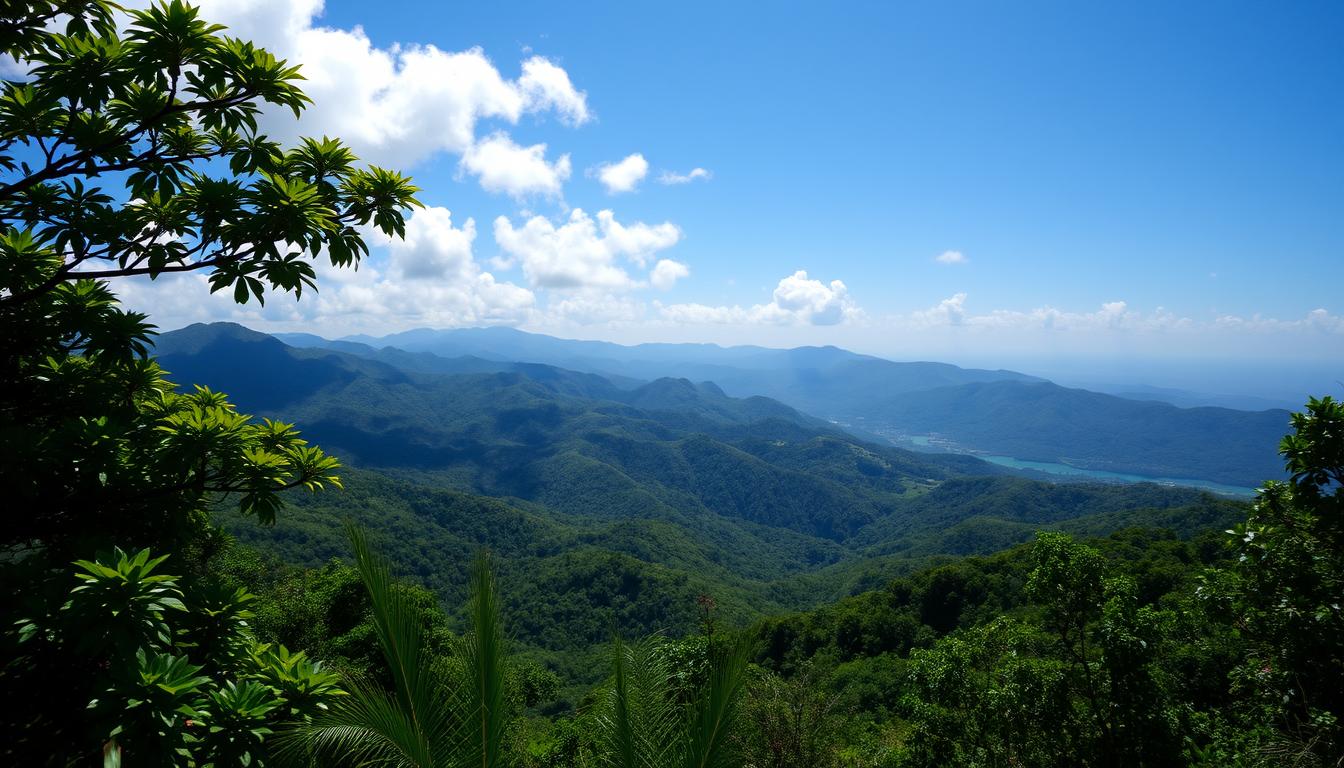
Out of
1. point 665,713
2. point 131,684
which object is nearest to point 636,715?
point 665,713

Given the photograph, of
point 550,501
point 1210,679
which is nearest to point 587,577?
point 1210,679

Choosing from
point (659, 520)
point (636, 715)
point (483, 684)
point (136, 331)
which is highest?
point (136, 331)

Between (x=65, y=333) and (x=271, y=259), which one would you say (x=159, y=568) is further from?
(x=271, y=259)

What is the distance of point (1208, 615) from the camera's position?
5816 millimetres

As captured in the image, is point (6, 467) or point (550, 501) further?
point (550, 501)

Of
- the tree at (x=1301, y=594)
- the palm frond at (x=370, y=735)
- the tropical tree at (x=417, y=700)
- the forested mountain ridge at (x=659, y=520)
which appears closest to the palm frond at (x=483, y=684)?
the tropical tree at (x=417, y=700)

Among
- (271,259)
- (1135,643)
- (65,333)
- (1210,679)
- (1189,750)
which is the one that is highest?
(271,259)

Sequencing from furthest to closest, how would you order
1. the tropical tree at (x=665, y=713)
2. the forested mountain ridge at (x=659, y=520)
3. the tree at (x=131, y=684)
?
the forested mountain ridge at (x=659, y=520) → the tropical tree at (x=665, y=713) → the tree at (x=131, y=684)

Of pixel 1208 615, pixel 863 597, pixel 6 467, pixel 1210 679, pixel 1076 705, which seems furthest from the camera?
pixel 863 597

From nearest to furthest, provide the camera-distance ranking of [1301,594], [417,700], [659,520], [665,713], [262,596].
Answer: [417,700] → [665,713] → [1301,594] → [262,596] → [659,520]

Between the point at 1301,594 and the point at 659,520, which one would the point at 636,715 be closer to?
the point at 1301,594

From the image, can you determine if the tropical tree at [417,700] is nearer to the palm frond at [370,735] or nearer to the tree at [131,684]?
the palm frond at [370,735]

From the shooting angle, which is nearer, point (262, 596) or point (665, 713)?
point (665, 713)

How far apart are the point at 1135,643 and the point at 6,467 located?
992cm
